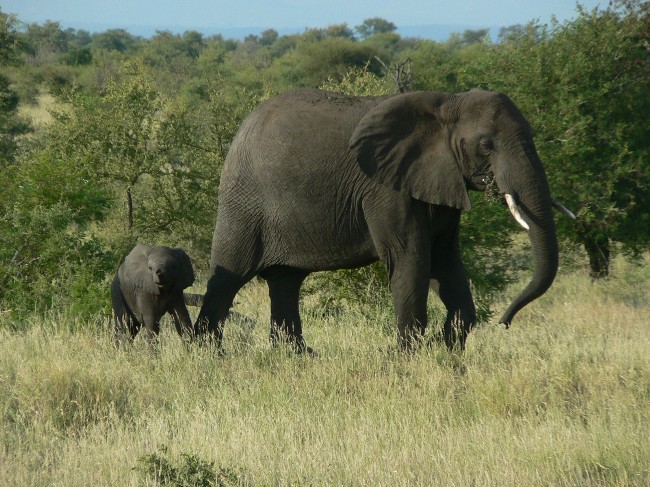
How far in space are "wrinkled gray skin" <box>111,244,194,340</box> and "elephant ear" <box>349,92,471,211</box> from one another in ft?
6.06

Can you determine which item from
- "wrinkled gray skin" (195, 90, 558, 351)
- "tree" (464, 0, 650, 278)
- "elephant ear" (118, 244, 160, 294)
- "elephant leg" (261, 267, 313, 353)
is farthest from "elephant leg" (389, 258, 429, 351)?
"tree" (464, 0, 650, 278)

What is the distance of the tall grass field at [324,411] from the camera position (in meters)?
5.79

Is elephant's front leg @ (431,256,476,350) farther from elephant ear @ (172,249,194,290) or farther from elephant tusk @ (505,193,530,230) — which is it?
elephant ear @ (172,249,194,290)

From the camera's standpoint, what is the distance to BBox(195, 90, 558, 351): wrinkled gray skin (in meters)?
8.00

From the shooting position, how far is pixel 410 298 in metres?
8.35

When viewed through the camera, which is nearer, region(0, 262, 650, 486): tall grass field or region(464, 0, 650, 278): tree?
region(0, 262, 650, 486): tall grass field

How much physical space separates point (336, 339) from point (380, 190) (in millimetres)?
1836

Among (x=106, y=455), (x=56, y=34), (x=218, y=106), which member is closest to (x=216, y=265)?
(x=106, y=455)

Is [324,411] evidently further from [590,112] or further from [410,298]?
[590,112]

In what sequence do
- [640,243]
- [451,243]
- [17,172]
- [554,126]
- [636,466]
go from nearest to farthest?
[636,466] → [451,243] → [17,172] → [554,126] → [640,243]

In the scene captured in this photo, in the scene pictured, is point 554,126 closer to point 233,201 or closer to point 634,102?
point 634,102

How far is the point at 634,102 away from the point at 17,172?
9190 millimetres

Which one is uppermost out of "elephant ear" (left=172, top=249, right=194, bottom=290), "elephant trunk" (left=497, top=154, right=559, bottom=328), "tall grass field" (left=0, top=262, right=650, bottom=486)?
"elephant trunk" (left=497, top=154, right=559, bottom=328)

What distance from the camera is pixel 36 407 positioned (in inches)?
286
